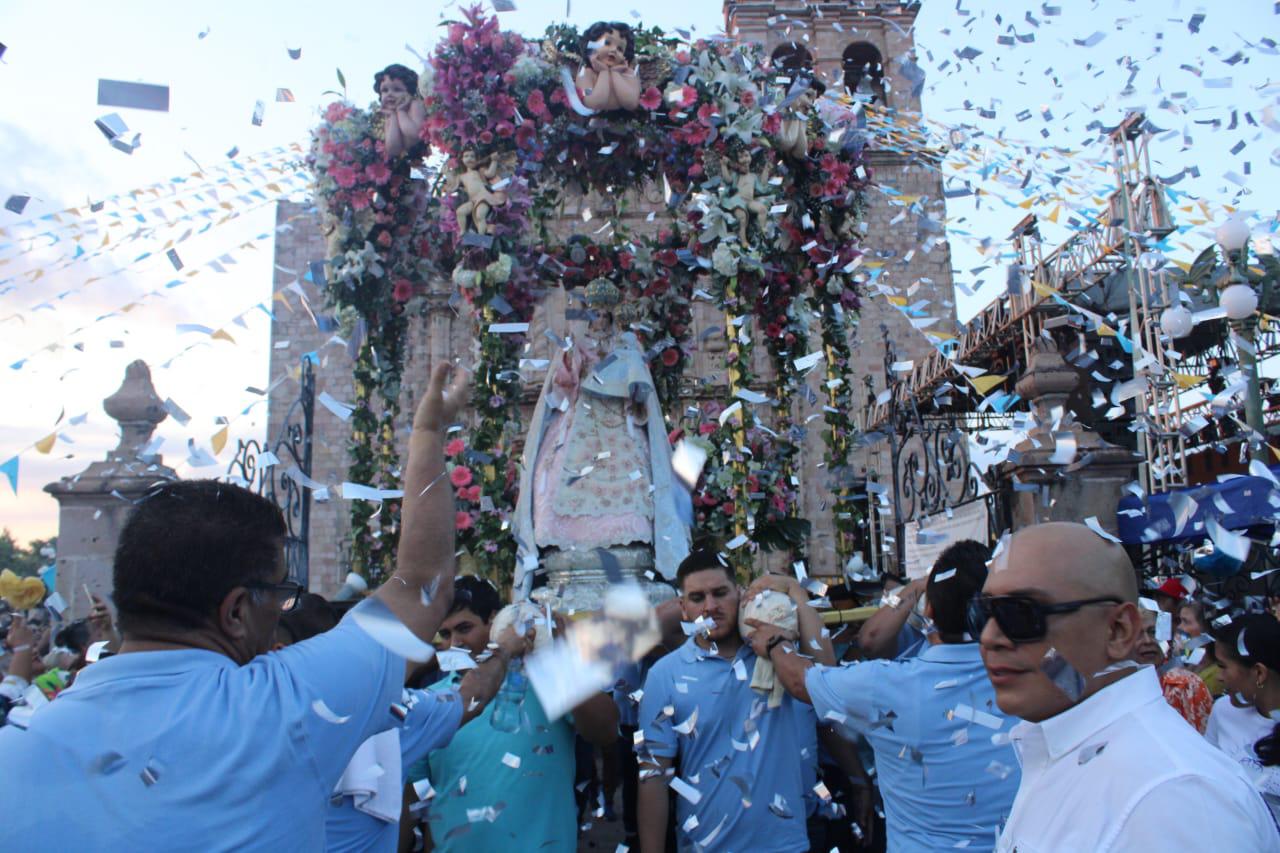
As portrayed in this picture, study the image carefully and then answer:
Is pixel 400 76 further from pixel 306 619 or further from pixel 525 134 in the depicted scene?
pixel 306 619

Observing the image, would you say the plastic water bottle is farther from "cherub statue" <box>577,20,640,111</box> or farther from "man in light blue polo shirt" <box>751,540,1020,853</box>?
"cherub statue" <box>577,20,640,111</box>

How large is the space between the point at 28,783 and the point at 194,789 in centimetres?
25

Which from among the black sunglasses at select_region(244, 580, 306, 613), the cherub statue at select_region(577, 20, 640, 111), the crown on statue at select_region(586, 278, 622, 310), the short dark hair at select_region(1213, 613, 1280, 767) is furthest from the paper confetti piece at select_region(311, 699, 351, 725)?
the cherub statue at select_region(577, 20, 640, 111)

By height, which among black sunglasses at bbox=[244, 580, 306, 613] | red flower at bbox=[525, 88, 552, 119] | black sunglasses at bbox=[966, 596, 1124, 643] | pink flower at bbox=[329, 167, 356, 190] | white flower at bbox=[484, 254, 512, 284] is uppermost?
red flower at bbox=[525, 88, 552, 119]

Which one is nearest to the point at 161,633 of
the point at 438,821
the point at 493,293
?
the point at 438,821

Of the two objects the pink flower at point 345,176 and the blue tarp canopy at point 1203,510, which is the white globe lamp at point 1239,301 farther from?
the pink flower at point 345,176

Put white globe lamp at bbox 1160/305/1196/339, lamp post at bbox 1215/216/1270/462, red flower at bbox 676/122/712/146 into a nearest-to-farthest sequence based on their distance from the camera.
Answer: red flower at bbox 676/122/712/146
lamp post at bbox 1215/216/1270/462
white globe lamp at bbox 1160/305/1196/339

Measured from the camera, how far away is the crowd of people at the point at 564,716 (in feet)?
5.04

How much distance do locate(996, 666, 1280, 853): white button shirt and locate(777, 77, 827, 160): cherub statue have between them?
6.72m

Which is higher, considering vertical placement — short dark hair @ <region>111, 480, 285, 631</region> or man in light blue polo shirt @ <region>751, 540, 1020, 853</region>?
short dark hair @ <region>111, 480, 285, 631</region>

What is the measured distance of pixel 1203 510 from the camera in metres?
7.57

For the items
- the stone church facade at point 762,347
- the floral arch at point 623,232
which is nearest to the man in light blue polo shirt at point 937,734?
the floral arch at point 623,232

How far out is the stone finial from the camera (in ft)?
27.6

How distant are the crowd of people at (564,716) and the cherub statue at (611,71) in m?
5.17
